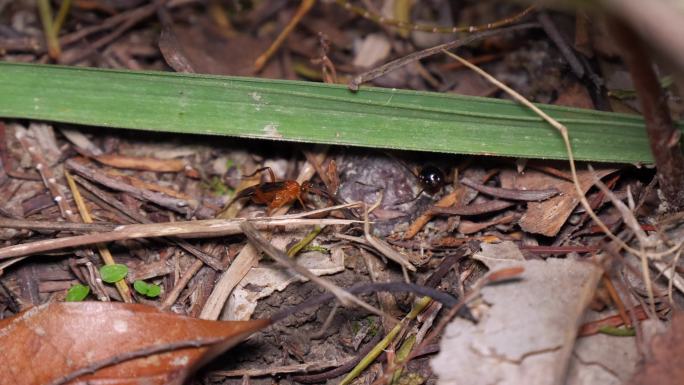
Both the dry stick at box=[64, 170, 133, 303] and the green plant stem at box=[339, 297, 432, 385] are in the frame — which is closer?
the green plant stem at box=[339, 297, 432, 385]


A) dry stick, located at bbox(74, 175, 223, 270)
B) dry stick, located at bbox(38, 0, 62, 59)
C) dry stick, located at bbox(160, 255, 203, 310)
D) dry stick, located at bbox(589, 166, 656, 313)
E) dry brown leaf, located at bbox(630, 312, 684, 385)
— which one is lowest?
dry stick, located at bbox(160, 255, 203, 310)

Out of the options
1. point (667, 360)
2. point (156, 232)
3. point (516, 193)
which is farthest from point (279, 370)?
point (667, 360)

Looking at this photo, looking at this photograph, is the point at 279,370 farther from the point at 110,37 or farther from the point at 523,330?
the point at 110,37

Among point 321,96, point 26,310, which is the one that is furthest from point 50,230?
point 321,96

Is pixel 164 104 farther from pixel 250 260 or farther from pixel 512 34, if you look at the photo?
pixel 512 34

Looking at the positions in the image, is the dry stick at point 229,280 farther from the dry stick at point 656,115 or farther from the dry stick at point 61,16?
the dry stick at point 61,16

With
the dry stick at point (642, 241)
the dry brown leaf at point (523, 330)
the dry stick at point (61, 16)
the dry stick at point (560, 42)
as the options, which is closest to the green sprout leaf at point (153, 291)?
the dry brown leaf at point (523, 330)

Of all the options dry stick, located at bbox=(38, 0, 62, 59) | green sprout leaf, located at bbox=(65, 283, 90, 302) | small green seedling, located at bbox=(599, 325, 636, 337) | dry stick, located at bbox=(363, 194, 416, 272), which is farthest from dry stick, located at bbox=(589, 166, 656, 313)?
dry stick, located at bbox=(38, 0, 62, 59)

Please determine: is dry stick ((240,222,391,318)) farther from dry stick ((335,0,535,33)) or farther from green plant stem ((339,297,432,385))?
dry stick ((335,0,535,33))
